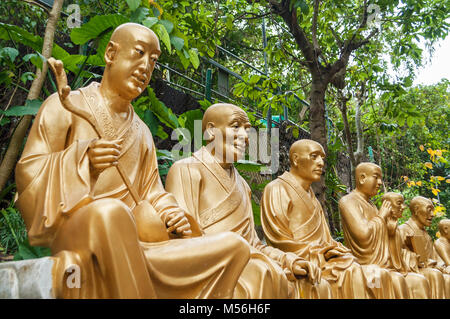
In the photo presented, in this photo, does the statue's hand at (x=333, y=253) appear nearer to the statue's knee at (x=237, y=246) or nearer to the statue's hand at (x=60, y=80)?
the statue's knee at (x=237, y=246)

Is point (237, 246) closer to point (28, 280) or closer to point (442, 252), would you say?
point (28, 280)

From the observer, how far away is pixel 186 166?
3770 mm

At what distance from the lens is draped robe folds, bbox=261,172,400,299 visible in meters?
4.10

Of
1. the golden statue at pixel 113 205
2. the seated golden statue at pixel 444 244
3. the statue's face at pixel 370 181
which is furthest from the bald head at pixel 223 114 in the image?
the seated golden statue at pixel 444 244

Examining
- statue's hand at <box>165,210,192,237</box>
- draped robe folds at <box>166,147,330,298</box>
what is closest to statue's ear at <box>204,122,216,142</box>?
draped robe folds at <box>166,147,330,298</box>

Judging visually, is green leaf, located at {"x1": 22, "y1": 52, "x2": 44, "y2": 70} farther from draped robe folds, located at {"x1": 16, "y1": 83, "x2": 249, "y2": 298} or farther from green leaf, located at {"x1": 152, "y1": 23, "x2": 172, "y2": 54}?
draped robe folds, located at {"x1": 16, "y1": 83, "x2": 249, "y2": 298}

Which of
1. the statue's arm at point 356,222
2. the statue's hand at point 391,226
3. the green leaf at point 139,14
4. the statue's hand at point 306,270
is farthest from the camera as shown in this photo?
the statue's hand at point 391,226

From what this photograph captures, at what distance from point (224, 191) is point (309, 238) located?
1.03 meters

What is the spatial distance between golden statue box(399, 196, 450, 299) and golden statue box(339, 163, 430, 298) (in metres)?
0.25

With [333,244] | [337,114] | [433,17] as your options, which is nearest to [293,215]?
[333,244]

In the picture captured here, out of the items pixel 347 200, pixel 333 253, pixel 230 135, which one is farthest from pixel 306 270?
pixel 347 200

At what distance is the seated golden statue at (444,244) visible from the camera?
21.8 ft

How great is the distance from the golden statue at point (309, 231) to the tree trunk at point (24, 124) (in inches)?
86.9
